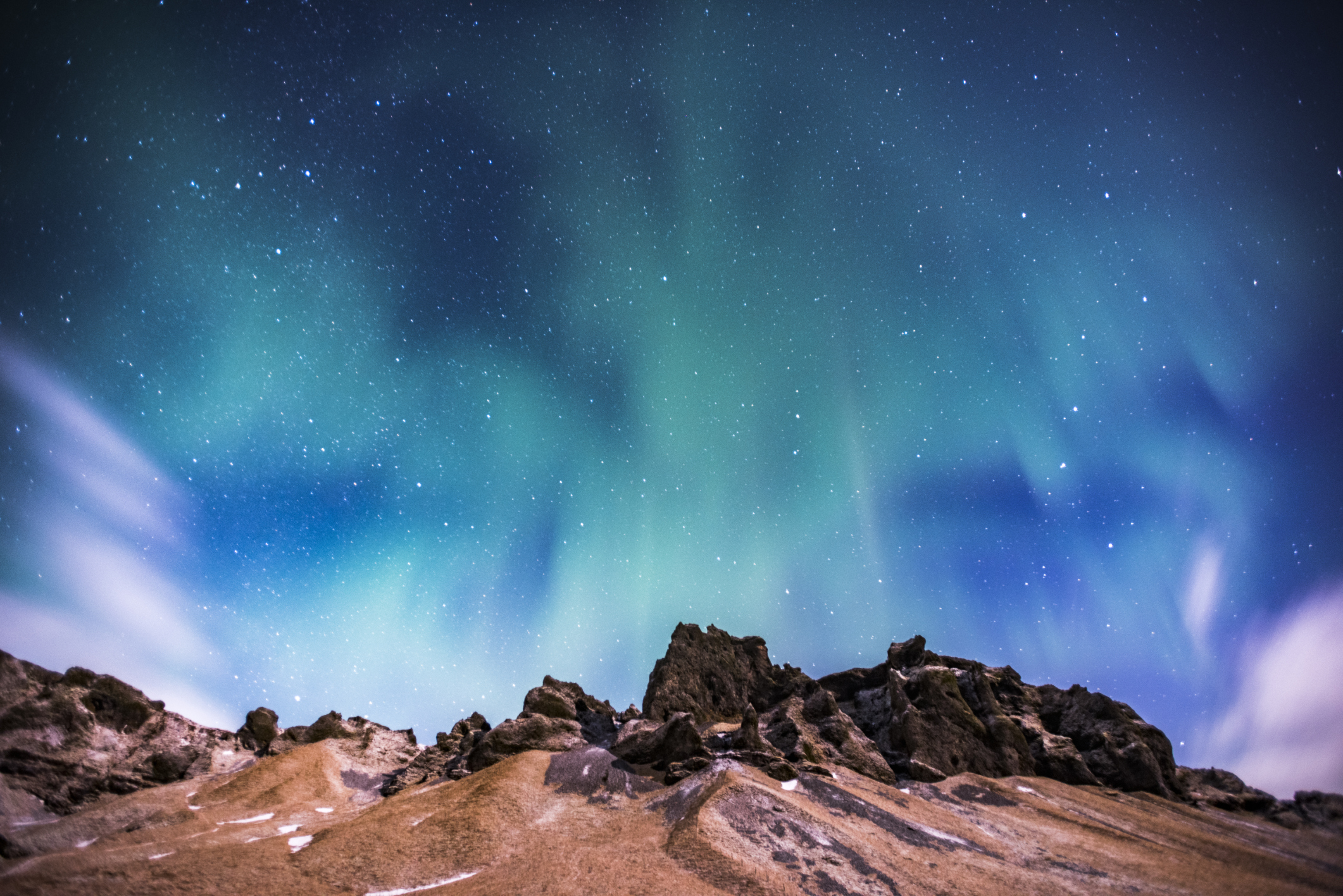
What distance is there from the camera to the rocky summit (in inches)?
952

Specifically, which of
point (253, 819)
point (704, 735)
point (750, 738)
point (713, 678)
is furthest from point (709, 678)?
point (253, 819)

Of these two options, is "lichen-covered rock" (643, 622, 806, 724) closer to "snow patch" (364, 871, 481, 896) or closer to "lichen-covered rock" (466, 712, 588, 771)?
"lichen-covered rock" (466, 712, 588, 771)

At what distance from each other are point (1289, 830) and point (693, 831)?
136 feet

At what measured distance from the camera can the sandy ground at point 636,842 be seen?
75.5 ft

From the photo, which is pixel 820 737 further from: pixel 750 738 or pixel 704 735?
pixel 704 735

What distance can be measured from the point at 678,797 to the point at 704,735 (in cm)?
1632

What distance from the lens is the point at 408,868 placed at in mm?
25312

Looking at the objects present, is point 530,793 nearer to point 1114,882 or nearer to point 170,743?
point 1114,882

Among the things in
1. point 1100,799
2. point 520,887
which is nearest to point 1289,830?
point 1100,799

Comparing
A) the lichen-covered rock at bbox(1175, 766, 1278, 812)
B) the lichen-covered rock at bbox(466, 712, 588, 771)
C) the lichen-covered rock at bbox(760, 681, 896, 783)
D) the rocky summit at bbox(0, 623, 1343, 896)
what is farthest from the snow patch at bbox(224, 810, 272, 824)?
the lichen-covered rock at bbox(1175, 766, 1278, 812)

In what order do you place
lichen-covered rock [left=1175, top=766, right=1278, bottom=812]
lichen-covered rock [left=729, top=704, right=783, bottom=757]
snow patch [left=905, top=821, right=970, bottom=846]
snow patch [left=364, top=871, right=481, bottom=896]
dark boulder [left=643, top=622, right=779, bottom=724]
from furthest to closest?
dark boulder [left=643, top=622, right=779, bottom=724] < lichen-covered rock [left=1175, top=766, right=1278, bottom=812] < lichen-covered rock [left=729, top=704, right=783, bottom=757] < snow patch [left=905, top=821, right=970, bottom=846] < snow patch [left=364, top=871, right=481, bottom=896]

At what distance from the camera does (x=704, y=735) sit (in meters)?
48.6

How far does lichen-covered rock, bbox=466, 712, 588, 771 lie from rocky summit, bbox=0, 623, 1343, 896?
0.19 metres

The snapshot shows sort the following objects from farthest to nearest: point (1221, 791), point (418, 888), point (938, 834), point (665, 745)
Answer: point (1221, 791) → point (665, 745) → point (938, 834) → point (418, 888)
